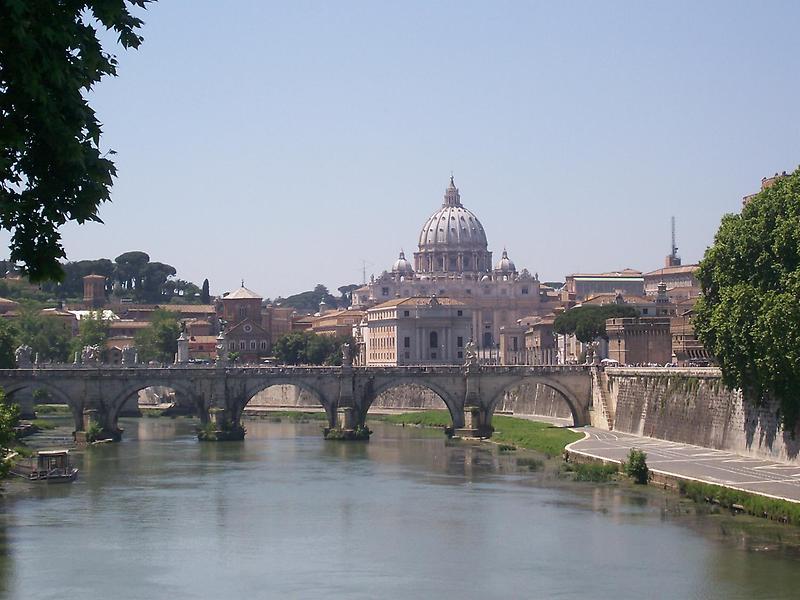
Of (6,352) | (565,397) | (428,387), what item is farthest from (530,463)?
(6,352)

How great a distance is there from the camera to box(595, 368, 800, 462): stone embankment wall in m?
43.8

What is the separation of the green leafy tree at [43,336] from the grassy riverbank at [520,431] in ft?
95.3

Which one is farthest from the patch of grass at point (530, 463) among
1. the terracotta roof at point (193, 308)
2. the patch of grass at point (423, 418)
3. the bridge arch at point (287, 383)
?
the terracotta roof at point (193, 308)

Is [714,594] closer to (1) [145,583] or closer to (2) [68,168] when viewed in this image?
(1) [145,583]

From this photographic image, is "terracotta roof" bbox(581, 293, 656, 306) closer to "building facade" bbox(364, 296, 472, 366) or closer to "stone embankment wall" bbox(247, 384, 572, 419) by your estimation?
"building facade" bbox(364, 296, 472, 366)

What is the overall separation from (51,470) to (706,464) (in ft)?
59.3

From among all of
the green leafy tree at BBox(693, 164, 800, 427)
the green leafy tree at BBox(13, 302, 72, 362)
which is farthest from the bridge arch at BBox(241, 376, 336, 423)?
the green leafy tree at BBox(13, 302, 72, 362)

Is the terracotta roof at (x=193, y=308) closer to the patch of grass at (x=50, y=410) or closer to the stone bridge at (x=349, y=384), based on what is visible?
the patch of grass at (x=50, y=410)

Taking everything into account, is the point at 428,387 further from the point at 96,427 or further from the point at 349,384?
the point at 96,427

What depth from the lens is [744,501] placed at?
117 feet

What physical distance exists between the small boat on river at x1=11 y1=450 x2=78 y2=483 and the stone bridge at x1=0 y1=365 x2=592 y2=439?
682 inches

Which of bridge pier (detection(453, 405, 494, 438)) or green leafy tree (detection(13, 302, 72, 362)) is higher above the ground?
green leafy tree (detection(13, 302, 72, 362))

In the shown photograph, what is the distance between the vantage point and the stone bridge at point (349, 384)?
2525 inches

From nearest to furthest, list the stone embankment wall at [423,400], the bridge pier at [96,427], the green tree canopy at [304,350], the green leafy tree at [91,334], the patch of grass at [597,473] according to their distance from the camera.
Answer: the patch of grass at [597,473] < the bridge pier at [96,427] < the stone embankment wall at [423,400] < the green leafy tree at [91,334] < the green tree canopy at [304,350]
